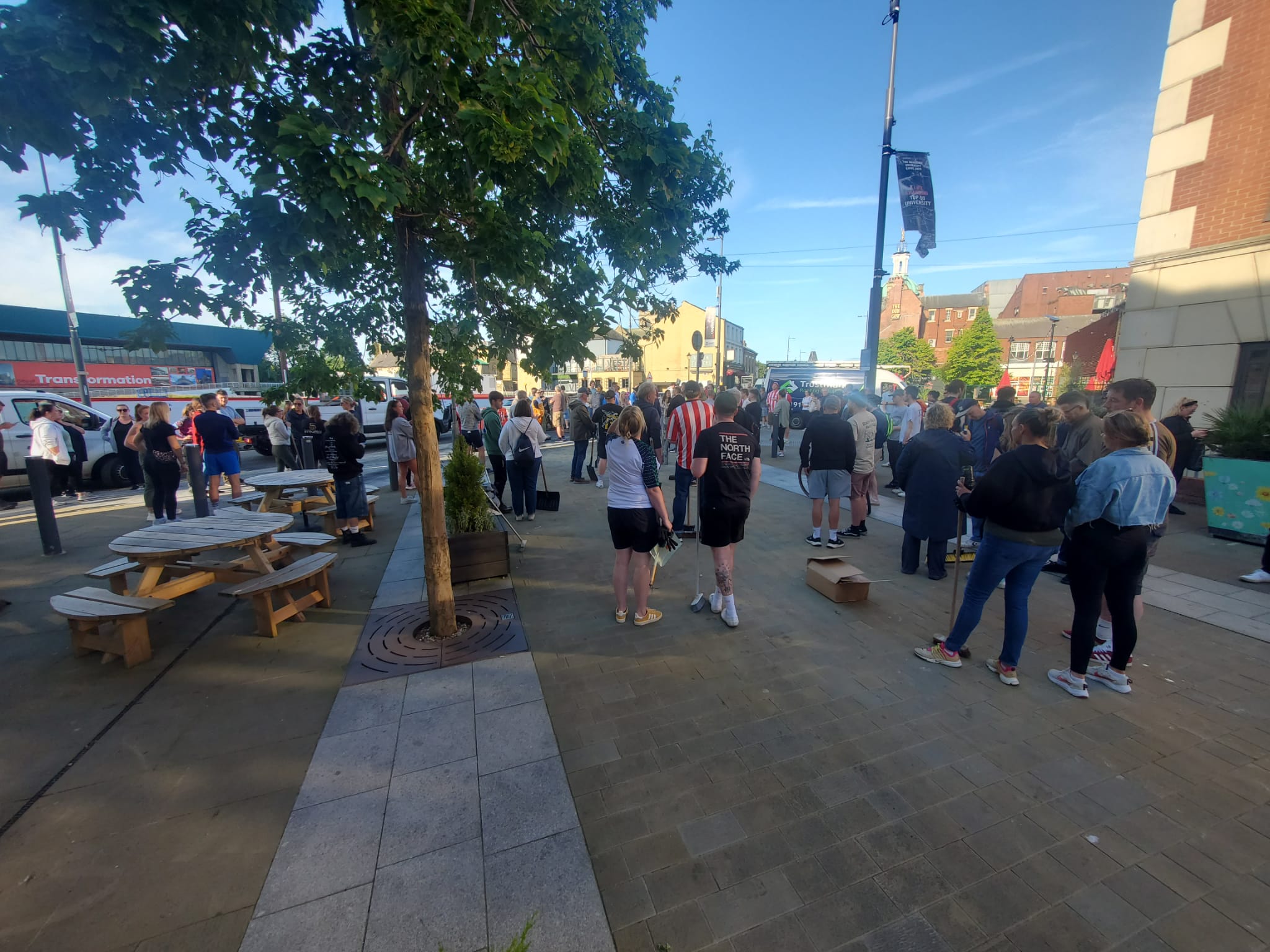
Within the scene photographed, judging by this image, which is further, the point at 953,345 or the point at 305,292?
the point at 953,345

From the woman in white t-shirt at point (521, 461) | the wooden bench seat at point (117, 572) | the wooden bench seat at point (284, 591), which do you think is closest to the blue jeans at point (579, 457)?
the woman in white t-shirt at point (521, 461)

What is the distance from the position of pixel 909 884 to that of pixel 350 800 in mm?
2609

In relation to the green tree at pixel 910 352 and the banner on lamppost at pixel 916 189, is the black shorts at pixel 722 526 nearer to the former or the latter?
the banner on lamppost at pixel 916 189

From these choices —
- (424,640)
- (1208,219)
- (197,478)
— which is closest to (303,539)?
(424,640)

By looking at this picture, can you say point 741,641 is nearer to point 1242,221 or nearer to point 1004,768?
point 1004,768

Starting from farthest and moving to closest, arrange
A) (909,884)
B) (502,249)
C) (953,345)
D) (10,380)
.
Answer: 1. (953,345)
2. (10,380)
3. (502,249)
4. (909,884)

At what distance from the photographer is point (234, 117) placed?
9.59 feet

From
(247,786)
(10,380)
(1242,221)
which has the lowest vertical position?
(247,786)

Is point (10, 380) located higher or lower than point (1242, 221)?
lower

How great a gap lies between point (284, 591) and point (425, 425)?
2.17 meters

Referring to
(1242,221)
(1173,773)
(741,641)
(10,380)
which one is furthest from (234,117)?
(10,380)

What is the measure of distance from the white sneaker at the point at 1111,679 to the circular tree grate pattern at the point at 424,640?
4.09 m

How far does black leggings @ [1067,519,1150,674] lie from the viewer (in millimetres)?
3264

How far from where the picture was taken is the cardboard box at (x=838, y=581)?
4.88 metres
